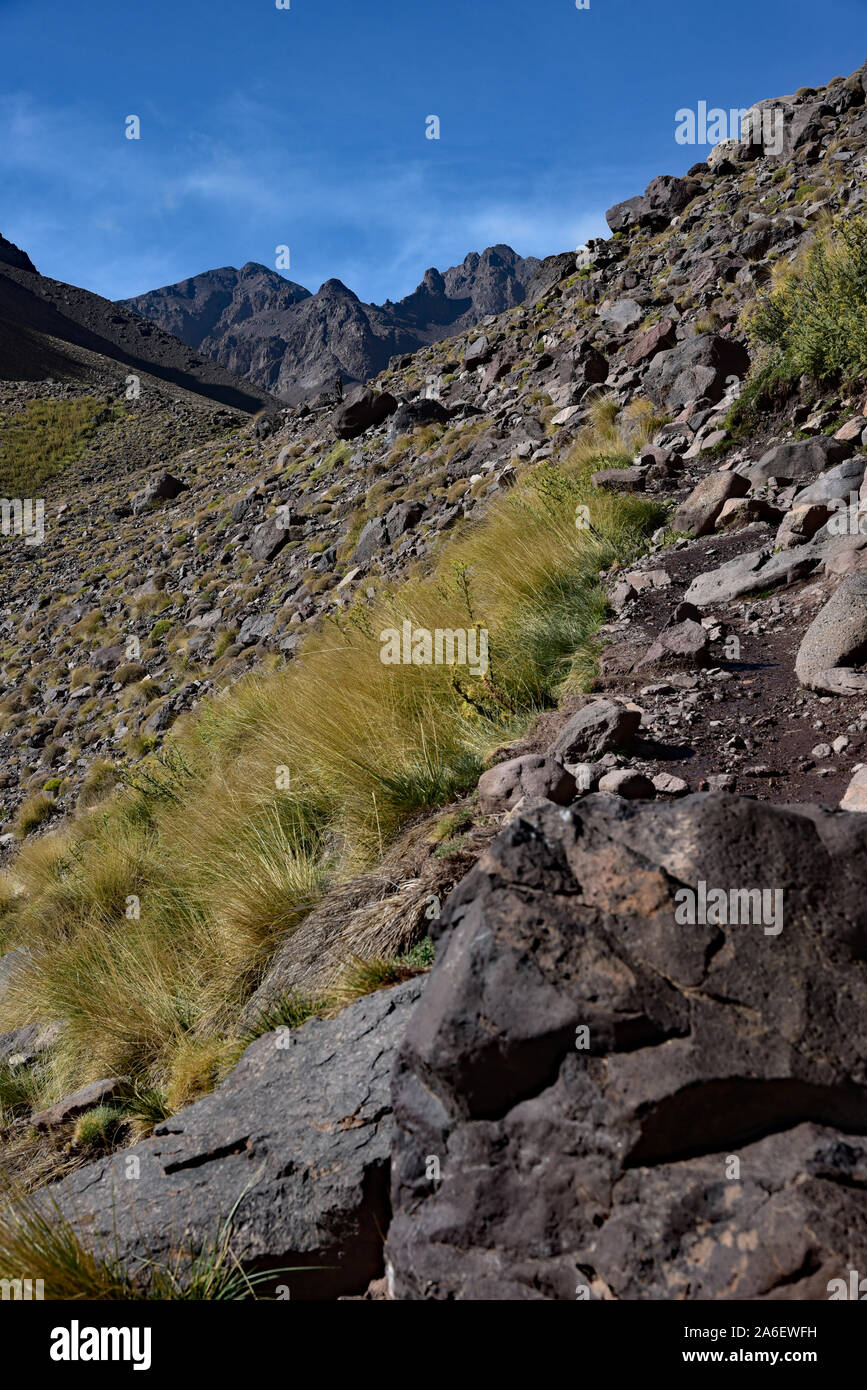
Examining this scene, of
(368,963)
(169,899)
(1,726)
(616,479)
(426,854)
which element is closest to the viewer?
(368,963)

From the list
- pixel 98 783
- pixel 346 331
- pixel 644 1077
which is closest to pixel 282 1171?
pixel 644 1077

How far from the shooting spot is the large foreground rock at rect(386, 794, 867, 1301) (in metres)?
1.45

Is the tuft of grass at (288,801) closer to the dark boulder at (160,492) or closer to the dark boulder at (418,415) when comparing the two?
the dark boulder at (418,415)

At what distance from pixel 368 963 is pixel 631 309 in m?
14.6

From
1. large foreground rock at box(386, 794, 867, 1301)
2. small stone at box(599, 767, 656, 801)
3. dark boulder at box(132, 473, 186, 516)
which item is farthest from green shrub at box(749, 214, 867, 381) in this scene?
dark boulder at box(132, 473, 186, 516)

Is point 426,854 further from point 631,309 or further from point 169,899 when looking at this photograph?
point 631,309

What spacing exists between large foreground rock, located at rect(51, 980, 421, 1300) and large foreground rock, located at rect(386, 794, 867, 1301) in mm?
321

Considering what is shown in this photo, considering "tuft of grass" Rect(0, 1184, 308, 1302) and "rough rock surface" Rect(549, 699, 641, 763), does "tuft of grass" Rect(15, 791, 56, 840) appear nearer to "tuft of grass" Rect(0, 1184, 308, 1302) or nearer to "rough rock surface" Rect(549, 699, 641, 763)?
"rough rock surface" Rect(549, 699, 641, 763)

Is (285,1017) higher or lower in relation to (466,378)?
lower

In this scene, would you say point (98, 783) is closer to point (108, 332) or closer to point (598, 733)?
point (598, 733)

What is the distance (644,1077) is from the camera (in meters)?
1.58

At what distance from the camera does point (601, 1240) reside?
1.51 metres
